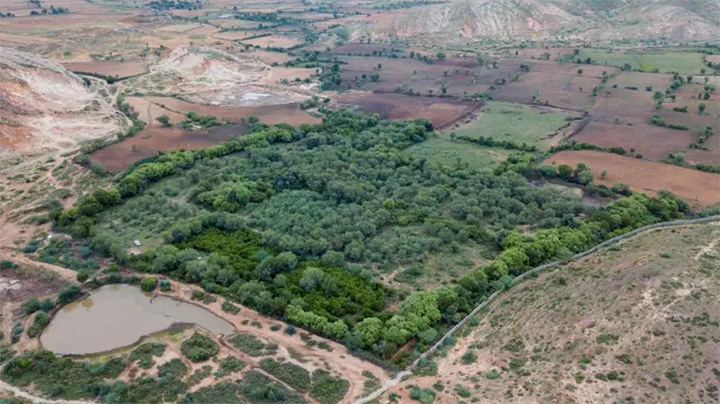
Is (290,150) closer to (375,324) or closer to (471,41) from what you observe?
(375,324)

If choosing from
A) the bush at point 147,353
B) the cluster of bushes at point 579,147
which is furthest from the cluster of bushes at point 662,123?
the bush at point 147,353

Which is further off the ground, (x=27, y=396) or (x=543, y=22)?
(x=543, y=22)

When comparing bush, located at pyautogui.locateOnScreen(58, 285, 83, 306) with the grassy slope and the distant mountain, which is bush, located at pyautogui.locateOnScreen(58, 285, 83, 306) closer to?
the grassy slope

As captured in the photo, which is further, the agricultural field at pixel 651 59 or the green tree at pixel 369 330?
the agricultural field at pixel 651 59

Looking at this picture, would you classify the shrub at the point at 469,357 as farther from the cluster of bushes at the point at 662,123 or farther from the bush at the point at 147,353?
the cluster of bushes at the point at 662,123


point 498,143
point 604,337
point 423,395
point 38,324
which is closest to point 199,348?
point 38,324

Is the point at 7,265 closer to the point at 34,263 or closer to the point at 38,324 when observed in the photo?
the point at 34,263
